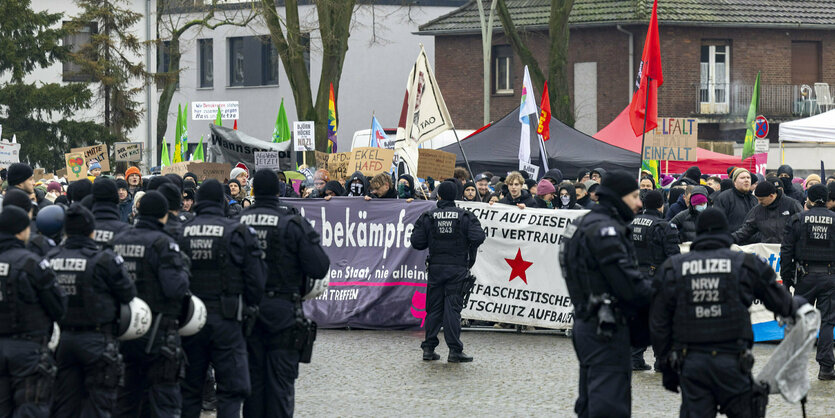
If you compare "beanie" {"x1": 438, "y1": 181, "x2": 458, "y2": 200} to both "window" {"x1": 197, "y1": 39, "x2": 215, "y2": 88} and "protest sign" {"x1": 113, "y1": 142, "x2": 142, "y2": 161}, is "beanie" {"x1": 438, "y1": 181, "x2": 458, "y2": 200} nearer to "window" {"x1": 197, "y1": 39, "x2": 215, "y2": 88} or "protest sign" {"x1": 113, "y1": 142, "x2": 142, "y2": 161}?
"protest sign" {"x1": 113, "y1": 142, "x2": 142, "y2": 161}

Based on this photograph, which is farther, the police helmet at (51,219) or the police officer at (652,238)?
the police officer at (652,238)

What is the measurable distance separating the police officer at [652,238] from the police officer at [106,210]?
5271 millimetres

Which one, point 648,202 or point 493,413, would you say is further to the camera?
point 648,202

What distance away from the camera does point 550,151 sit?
84.3 feet

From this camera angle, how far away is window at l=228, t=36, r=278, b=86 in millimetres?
54250

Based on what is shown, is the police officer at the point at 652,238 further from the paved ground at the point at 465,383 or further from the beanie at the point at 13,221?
the beanie at the point at 13,221

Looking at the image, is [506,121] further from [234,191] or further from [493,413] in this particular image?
[493,413]

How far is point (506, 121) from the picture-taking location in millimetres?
26484

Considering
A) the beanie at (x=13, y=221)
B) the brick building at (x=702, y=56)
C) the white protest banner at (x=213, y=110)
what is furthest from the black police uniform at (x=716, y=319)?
the brick building at (x=702, y=56)

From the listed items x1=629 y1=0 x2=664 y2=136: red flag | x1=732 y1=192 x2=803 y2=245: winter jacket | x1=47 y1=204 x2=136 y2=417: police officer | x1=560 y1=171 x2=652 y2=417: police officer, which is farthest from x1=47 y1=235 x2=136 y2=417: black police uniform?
x1=629 y1=0 x2=664 y2=136: red flag

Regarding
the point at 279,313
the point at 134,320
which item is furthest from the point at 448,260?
the point at 134,320

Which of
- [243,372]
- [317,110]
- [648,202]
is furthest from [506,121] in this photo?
[243,372]

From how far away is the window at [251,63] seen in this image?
2136 inches

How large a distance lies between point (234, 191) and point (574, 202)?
4.49 metres
